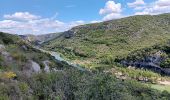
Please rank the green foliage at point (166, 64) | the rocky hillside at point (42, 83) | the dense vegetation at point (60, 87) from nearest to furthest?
the dense vegetation at point (60, 87) < the rocky hillside at point (42, 83) < the green foliage at point (166, 64)

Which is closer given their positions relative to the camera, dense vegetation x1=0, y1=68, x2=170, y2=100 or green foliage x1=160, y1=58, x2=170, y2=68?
dense vegetation x1=0, y1=68, x2=170, y2=100

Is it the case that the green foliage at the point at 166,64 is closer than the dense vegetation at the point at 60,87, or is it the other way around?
the dense vegetation at the point at 60,87

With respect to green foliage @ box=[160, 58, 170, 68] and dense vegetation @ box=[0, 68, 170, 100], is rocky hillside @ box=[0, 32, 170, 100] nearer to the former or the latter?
dense vegetation @ box=[0, 68, 170, 100]

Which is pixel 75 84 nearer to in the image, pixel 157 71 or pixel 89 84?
pixel 89 84

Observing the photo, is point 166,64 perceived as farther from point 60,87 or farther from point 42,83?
point 42,83

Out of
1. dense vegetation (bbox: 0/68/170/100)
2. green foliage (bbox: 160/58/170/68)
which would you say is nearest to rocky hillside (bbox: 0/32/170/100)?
dense vegetation (bbox: 0/68/170/100)

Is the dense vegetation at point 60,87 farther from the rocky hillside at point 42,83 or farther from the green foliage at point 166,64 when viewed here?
the green foliage at point 166,64

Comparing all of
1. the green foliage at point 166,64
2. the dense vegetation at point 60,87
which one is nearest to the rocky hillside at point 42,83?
the dense vegetation at point 60,87

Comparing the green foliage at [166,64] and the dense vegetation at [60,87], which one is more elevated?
the dense vegetation at [60,87]

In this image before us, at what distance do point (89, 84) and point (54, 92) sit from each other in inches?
206

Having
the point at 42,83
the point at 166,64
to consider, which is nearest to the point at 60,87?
the point at 42,83

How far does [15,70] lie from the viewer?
111 feet

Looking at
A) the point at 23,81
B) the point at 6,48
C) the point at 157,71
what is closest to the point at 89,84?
the point at 23,81

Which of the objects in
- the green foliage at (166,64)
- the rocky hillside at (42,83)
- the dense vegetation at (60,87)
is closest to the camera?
the dense vegetation at (60,87)
